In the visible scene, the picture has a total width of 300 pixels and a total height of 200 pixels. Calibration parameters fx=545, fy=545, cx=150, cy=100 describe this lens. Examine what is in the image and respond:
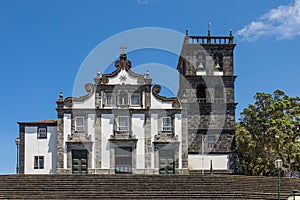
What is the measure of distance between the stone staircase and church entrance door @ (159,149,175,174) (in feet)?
29.9

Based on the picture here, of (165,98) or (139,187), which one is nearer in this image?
(139,187)

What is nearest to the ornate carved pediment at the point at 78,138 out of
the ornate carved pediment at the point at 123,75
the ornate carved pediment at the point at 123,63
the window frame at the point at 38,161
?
the window frame at the point at 38,161

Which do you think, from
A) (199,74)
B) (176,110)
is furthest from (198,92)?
(176,110)

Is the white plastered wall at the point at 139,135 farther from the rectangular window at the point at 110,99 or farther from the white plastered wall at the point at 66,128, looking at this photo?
the white plastered wall at the point at 66,128

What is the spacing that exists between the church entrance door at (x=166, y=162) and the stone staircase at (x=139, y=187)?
9.10 m

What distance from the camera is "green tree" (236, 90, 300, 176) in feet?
138

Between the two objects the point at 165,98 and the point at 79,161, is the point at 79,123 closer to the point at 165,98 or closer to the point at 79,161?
the point at 79,161

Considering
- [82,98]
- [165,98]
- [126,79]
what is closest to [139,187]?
[165,98]

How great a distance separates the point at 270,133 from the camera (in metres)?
42.5

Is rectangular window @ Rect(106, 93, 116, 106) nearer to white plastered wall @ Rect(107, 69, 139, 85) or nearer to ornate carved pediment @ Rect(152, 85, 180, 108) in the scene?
white plastered wall @ Rect(107, 69, 139, 85)

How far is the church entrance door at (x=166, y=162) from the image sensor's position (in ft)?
134

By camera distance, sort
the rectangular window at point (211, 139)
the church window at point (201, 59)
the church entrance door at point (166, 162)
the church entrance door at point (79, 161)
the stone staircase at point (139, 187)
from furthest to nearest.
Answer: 1. the church window at point (201, 59)
2. the rectangular window at point (211, 139)
3. the church entrance door at point (166, 162)
4. the church entrance door at point (79, 161)
5. the stone staircase at point (139, 187)

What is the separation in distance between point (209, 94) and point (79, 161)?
12.2 meters

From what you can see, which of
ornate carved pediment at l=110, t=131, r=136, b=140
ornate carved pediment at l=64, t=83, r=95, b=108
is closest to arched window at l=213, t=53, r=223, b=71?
ornate carved pediment at l=110, t=131, r=136, b=140
